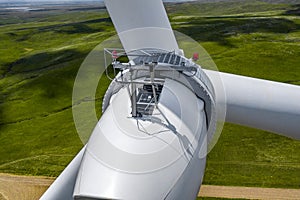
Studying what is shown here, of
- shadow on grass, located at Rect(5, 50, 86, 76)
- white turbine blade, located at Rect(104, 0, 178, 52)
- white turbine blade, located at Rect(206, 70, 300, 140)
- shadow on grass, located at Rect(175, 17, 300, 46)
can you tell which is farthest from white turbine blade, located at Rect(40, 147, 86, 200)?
shadow on grass, located at Rect(175, 17, 300, 46)

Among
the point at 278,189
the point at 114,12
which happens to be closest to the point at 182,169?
the point at 114,12

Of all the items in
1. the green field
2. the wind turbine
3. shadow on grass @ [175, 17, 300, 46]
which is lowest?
shadow on grass @ [175, 17, 300, 46]

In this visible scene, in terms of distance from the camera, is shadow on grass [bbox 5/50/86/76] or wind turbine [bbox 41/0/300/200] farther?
shadow on grass [bbox 5/50/86/76]

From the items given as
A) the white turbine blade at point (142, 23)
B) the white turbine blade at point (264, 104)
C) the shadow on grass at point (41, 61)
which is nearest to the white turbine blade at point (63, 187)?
the white turbine blade at point (142, 23)

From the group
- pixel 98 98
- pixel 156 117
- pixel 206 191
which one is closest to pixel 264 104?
pixel 156 117

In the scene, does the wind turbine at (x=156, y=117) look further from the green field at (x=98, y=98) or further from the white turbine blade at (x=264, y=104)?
the green field at (x=98, y=98)

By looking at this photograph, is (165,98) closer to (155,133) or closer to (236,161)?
(155,133)

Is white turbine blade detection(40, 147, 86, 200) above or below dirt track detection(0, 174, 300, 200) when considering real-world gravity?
above

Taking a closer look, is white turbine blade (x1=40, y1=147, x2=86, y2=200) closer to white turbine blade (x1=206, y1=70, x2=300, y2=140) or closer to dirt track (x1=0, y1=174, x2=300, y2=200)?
white turbine blade (x1=206, y1=70, x2=300, y2=140)
